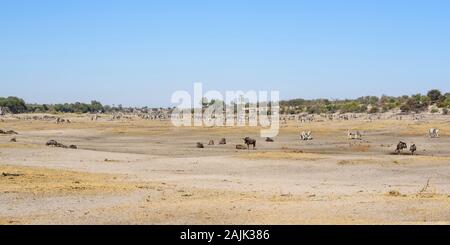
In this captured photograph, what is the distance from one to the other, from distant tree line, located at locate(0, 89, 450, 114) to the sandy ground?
2010 inches

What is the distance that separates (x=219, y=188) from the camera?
20.1 meters

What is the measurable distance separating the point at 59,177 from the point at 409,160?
17183 millimetres

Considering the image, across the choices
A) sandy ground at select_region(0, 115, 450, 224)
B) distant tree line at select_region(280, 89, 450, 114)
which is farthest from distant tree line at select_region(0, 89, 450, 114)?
sandy ground at select_region(0, 115, 450, 224)

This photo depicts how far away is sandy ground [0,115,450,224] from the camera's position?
44.6 ft

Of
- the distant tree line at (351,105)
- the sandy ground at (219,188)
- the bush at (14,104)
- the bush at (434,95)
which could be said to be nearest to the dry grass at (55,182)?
the sandy ground at (219,188)

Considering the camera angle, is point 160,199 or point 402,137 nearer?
point 160,199

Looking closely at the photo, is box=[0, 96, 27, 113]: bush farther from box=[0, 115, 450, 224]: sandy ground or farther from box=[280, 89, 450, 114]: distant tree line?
box=[0, 115, 450, 224]: sandy ground

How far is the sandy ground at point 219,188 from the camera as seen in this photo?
13580 millimetres

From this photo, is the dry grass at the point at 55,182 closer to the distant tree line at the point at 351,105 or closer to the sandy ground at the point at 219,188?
the sandy ground at the point at 219,188

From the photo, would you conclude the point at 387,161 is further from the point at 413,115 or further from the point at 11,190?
the point at 413,115

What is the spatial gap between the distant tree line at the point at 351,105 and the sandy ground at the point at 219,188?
51049mm

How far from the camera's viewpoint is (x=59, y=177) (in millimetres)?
22609
